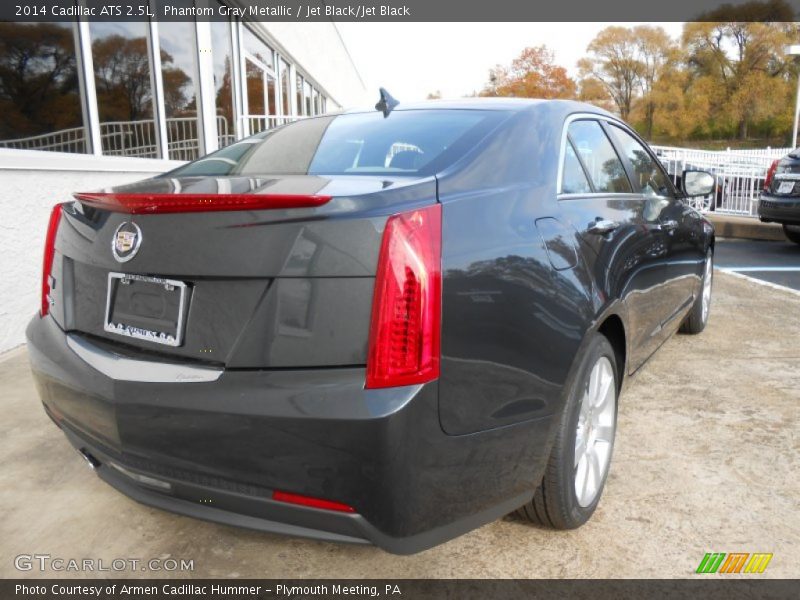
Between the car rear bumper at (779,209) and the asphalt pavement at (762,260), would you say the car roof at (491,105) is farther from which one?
the car rear bumper at (779,209)

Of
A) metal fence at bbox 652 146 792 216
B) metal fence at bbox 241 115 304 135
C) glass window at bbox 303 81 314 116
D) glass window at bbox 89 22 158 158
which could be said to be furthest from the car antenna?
glass window at bbox 303 81 314 116

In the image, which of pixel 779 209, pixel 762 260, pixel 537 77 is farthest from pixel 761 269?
pixel 537 77

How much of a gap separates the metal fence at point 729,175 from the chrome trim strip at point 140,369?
1082cm

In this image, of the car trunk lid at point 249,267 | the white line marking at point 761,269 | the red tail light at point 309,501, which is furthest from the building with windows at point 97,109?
the white line marking at point 761,269

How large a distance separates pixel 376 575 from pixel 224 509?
0.60 metres

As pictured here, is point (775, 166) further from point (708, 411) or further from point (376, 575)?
point (376, 575)

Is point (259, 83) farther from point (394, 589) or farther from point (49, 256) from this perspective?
point (394, 589)

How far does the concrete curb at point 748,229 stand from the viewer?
11312mm

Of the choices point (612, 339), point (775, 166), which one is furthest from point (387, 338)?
point (775, 166)

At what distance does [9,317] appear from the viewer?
4621 mm

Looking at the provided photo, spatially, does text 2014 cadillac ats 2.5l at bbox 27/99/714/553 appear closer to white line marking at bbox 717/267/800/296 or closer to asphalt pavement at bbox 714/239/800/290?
white line marking at bbox 717/267/800/296

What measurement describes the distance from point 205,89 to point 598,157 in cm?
719

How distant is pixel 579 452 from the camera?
92.7 inches

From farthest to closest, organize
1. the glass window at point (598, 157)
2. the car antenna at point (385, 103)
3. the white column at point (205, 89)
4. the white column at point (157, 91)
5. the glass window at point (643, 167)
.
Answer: the white column at point (205, 89) → the white column at point (157, 91) → the glass window at point (643, 167) → the car antenna at point (385, 103) → the glass window at point (598, 157)
